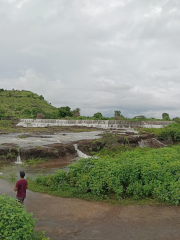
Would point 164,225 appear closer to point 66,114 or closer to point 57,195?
point 57,195

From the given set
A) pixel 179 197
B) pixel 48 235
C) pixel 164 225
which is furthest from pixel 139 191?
pixel 48 235

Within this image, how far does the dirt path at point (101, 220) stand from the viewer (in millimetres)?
6254

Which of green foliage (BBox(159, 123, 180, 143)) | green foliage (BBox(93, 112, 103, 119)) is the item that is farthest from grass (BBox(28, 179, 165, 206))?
green foliage (BBox(93, 112, 103, 119))

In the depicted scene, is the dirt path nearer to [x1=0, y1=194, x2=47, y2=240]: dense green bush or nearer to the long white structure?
[x1=0, y1=194, x2=47, y2=240]: dense green bush

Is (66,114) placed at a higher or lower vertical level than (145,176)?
higher

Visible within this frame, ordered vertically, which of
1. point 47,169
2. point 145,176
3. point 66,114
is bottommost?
point 47,169

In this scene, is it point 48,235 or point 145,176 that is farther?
point 145,176

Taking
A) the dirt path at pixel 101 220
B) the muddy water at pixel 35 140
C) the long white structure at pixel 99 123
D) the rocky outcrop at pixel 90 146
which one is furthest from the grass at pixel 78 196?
the long white structure at pixel 99 123

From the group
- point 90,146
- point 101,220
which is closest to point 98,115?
point 90,146

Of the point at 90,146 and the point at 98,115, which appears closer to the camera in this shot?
the point at 90,146

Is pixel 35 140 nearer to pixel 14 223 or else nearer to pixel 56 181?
pixel 56 181

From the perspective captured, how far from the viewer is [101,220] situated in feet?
23.8

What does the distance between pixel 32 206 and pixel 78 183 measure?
2.19 meters

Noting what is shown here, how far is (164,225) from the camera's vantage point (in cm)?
684
